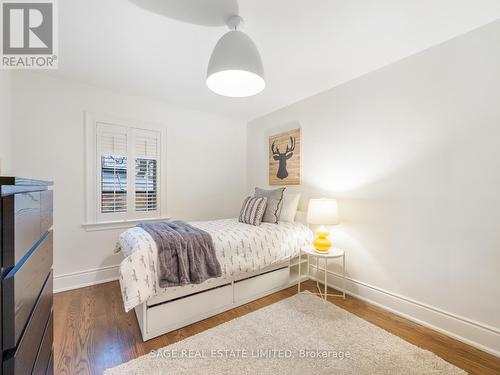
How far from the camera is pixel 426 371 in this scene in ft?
4.67

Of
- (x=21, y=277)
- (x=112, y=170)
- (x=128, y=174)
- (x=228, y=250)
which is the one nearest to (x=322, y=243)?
(x=228, y=250)

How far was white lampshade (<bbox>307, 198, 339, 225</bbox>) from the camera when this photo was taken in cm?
233

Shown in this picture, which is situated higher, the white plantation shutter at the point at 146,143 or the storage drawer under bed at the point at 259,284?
the white plantation shutter at the point at 146,143

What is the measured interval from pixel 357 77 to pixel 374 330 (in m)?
2.54

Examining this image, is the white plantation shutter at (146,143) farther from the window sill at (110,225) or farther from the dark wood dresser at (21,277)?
the dark wood dresser at (21,277)

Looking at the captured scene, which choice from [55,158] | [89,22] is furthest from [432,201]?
[55,158]

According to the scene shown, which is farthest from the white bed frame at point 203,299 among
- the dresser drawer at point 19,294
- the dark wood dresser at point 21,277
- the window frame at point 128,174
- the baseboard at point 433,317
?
the window frame at point 128,174

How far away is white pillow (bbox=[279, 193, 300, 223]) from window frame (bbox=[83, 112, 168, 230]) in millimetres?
1757

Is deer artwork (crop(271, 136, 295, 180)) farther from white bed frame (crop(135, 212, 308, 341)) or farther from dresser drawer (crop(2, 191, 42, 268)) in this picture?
dresser drawer (crop(2, 191, 42, 268))

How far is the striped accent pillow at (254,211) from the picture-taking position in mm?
2748

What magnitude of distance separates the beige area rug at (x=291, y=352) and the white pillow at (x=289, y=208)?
1221mm

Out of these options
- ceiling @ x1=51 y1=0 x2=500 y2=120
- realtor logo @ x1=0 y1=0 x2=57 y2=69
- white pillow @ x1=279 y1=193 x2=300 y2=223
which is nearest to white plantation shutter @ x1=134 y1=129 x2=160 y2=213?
ceiling @ x1=51 y1=0 x2=500 y2=120

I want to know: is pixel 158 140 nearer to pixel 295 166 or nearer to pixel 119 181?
pixel 119 181

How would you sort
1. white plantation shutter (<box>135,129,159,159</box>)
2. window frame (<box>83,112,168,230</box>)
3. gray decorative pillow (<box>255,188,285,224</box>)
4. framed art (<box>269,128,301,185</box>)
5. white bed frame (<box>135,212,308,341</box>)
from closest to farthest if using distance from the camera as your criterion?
white bed frame (<box>135,212,308,341</box>) → window frame (<box>83,112,168,230</box>) → gray decorative pillow (<box>255,188,285,224</box>) → white plantation shutter (<box>135,129,159,159</box>) → framed art (<box>269,128,301,185</box>)
